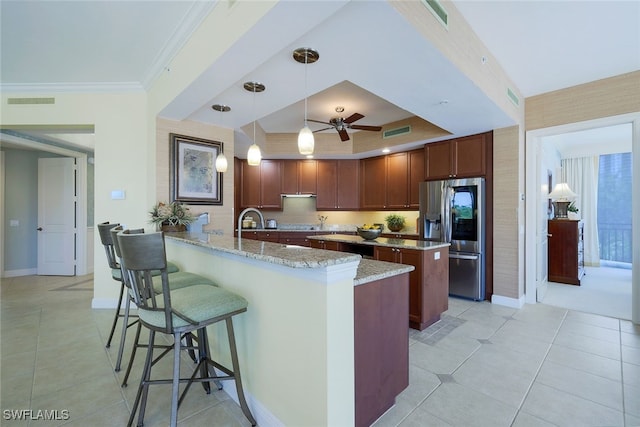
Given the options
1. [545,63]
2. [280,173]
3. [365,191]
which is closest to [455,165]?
[545,63]

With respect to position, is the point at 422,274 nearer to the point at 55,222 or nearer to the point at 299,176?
the point at 299,176

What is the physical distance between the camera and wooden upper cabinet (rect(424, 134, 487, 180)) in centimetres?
403

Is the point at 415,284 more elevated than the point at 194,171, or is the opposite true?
the point at 194,171

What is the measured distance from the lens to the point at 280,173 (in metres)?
6.00

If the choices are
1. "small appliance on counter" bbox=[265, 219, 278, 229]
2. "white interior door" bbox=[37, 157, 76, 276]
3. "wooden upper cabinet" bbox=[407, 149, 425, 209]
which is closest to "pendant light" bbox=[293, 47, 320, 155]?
"wooden upper cabinet" bbox=[407, 149, 425, 209]

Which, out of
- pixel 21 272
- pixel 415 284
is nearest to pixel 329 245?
pixel 415 284

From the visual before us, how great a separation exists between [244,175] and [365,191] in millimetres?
2598

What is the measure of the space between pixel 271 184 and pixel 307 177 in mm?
786

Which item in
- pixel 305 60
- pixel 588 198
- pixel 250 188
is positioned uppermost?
pixel 305 60

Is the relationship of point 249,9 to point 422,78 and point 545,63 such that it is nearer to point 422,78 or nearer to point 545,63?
point 422,78

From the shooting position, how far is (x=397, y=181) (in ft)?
17.4

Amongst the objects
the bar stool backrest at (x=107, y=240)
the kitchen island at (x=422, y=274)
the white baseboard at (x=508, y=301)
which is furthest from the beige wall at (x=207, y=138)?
the white baseboard at (x=508, y=301)

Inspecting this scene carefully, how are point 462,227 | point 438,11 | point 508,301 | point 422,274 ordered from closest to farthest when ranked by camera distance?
point 438,11 < point 422,274 < point 508,301 < point 462,227

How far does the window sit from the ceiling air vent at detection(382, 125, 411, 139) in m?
5.31
